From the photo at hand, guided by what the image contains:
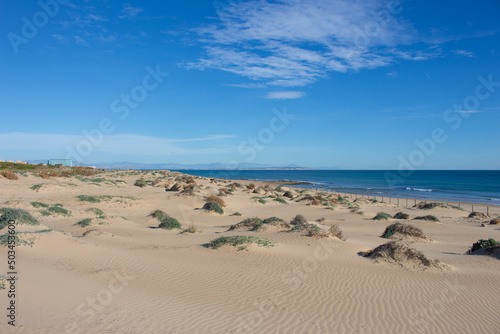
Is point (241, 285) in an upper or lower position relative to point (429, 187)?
lower

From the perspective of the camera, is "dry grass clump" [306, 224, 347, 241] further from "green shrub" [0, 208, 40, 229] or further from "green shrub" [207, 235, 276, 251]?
"green shrub" [0, 208, 40, 229]

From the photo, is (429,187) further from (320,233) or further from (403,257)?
(403,257)

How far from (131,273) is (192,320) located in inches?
151

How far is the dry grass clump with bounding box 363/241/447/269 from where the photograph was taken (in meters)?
10.9

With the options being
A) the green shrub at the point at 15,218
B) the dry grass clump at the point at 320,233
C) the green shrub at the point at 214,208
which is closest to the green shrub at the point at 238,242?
the dry grass clump at the point at 320,233

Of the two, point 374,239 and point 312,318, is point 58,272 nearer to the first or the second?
point 312,318

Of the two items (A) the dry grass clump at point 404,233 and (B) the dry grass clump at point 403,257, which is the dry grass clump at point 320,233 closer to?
(B) the dry grass clump at point 403,257

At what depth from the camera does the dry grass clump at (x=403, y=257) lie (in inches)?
429

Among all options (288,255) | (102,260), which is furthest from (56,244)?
→ (288,255)

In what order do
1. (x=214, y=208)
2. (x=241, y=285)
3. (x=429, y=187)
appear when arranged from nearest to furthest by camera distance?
1. (x=241, y=285)
2. (x=214, y=208)
3. (x=429, y=187)

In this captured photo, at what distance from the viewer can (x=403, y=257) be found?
11.3 meters

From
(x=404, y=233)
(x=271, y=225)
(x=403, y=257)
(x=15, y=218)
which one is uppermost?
(x=15, y=218)

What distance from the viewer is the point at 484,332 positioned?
6352mm

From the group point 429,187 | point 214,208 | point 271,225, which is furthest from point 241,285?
point 429,187
